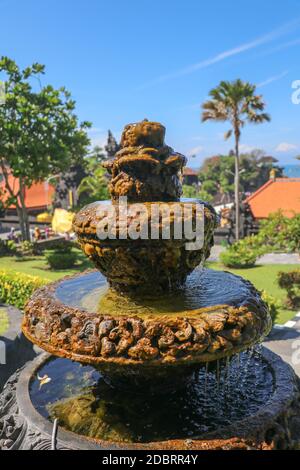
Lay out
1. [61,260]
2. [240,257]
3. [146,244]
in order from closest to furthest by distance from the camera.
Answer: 1. [146,244]
2. [61,260]
3. [240,257]

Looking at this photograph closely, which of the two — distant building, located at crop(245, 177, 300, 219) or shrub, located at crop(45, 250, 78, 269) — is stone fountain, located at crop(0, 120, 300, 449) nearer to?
shrub, located at crop(45, 250, 78, 269)

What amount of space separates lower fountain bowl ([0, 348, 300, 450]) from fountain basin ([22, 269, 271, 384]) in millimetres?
570

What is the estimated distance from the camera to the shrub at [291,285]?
12.5 m

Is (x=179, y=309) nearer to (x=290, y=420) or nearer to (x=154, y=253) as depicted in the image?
(x=154, y=253)

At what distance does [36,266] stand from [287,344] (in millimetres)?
13798

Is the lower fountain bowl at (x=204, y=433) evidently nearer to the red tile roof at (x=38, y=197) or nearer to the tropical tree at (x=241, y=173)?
the red tile roof at (x=38, y=197)

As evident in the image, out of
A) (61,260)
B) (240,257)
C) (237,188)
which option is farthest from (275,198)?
(61,260)

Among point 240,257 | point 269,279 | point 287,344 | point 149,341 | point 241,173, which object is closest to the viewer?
point 149,341

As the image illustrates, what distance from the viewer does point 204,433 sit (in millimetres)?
3314

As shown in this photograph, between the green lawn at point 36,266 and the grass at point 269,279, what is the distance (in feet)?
21.3

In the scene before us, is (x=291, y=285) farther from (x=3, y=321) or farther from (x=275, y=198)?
(x=275, y=198)

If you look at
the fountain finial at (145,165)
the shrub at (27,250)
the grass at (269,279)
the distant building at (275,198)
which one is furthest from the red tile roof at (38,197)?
the fountain finial at (145,165)
